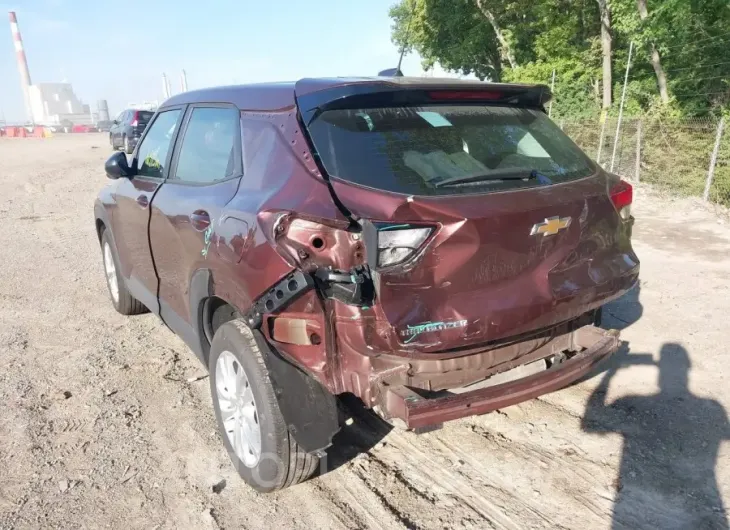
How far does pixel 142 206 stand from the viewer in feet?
12.6

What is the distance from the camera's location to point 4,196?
41.1ft

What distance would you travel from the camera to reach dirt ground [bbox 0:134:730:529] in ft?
8.57

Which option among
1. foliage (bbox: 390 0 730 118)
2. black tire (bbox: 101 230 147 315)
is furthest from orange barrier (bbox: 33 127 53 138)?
black tire (bbox: 101 230 147 315)

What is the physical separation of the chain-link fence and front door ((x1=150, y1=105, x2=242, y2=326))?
933cm

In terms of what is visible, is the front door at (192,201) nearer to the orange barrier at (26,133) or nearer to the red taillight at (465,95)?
the red taillight at (465,95)

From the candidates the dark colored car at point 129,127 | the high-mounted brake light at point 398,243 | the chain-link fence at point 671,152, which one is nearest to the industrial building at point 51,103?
the dark colored car at point 129,127

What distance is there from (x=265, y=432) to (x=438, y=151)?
4.85ft

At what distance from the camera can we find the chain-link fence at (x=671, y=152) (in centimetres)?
1000

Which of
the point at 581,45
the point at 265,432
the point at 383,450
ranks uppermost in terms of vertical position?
the point at 581,45

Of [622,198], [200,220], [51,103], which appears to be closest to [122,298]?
[200,220]

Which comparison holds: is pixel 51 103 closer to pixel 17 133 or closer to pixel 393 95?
pixel 17 133

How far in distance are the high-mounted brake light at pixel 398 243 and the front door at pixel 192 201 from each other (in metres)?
0.93

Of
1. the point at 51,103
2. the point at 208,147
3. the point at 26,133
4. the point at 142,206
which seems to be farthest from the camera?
the point at 51,103

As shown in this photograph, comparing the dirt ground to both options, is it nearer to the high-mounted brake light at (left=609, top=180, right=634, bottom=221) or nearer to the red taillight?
the high-mounted brake light at (left=609, top=180, right=634, bottom=221)
